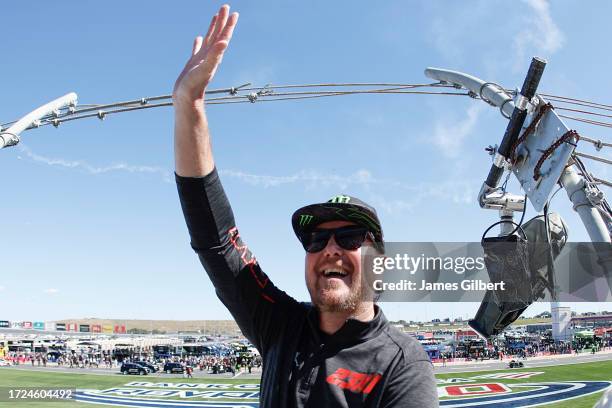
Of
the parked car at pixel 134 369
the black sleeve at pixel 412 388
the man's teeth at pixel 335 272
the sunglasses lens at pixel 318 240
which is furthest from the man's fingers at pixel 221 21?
the parked car at pixel 134 369

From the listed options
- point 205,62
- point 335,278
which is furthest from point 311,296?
point 205,62

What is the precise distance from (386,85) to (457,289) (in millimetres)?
3825

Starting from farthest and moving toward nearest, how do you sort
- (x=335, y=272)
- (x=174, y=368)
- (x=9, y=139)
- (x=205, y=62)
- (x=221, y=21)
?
(x=174, y=368), (x=9, y=139), (x=335, y=272), (x=221, y=21), (x=205, y=62)

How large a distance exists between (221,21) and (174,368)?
5154 centimetres

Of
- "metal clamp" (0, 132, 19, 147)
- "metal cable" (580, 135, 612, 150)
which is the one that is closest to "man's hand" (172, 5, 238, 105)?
"metal cable" (580, 135, 612, 150)

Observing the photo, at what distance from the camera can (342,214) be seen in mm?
2561

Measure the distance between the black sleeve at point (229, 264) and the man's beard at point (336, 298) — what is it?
0.43m

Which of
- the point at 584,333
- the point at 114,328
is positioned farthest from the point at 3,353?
the point at 584,333

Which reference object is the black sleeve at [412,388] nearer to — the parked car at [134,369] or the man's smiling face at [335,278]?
the man's smiling face at [335,278]

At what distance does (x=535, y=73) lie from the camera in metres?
4.66

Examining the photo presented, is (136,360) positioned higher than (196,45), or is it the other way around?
(196,45)

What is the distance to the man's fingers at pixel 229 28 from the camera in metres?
2.26

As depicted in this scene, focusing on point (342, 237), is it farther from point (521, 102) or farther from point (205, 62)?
point (521, 102)

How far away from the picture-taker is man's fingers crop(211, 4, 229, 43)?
2291 mm
